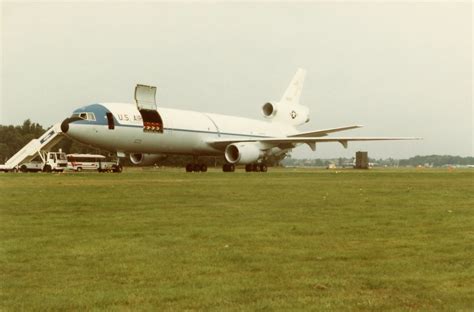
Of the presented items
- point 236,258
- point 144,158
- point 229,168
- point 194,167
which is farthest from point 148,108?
point 236,258

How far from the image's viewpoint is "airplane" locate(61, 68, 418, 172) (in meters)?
33.6

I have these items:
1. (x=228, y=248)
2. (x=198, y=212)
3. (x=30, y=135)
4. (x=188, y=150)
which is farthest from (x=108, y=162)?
(x=228, y=248)

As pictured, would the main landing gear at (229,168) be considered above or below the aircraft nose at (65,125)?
below

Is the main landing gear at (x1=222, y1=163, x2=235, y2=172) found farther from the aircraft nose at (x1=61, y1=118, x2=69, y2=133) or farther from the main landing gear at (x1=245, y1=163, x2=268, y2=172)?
the aircraft nose at (x1=61, y1=118, x2=69, y2=133)

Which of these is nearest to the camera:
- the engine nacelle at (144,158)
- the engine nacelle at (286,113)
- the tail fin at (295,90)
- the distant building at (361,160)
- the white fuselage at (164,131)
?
the white fuselage at (164,131)

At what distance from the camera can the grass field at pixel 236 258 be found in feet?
17.0

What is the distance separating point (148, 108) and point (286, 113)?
19.4 meters

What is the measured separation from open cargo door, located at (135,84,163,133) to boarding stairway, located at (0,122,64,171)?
6894 mm

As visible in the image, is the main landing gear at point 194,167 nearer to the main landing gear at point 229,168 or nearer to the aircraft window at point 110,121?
the main landing gear at point 229,168

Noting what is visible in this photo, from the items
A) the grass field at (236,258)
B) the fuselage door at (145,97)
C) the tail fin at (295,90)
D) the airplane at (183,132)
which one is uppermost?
the tail fin at (295,90)

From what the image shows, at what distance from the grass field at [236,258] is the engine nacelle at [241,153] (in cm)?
2803

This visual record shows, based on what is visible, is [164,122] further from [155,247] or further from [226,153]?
[155,247]

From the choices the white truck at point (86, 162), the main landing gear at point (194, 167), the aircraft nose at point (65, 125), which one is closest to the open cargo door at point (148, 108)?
the aircraft nose at point (65, 125)

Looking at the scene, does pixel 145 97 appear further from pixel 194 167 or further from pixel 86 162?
pixel 86 162
